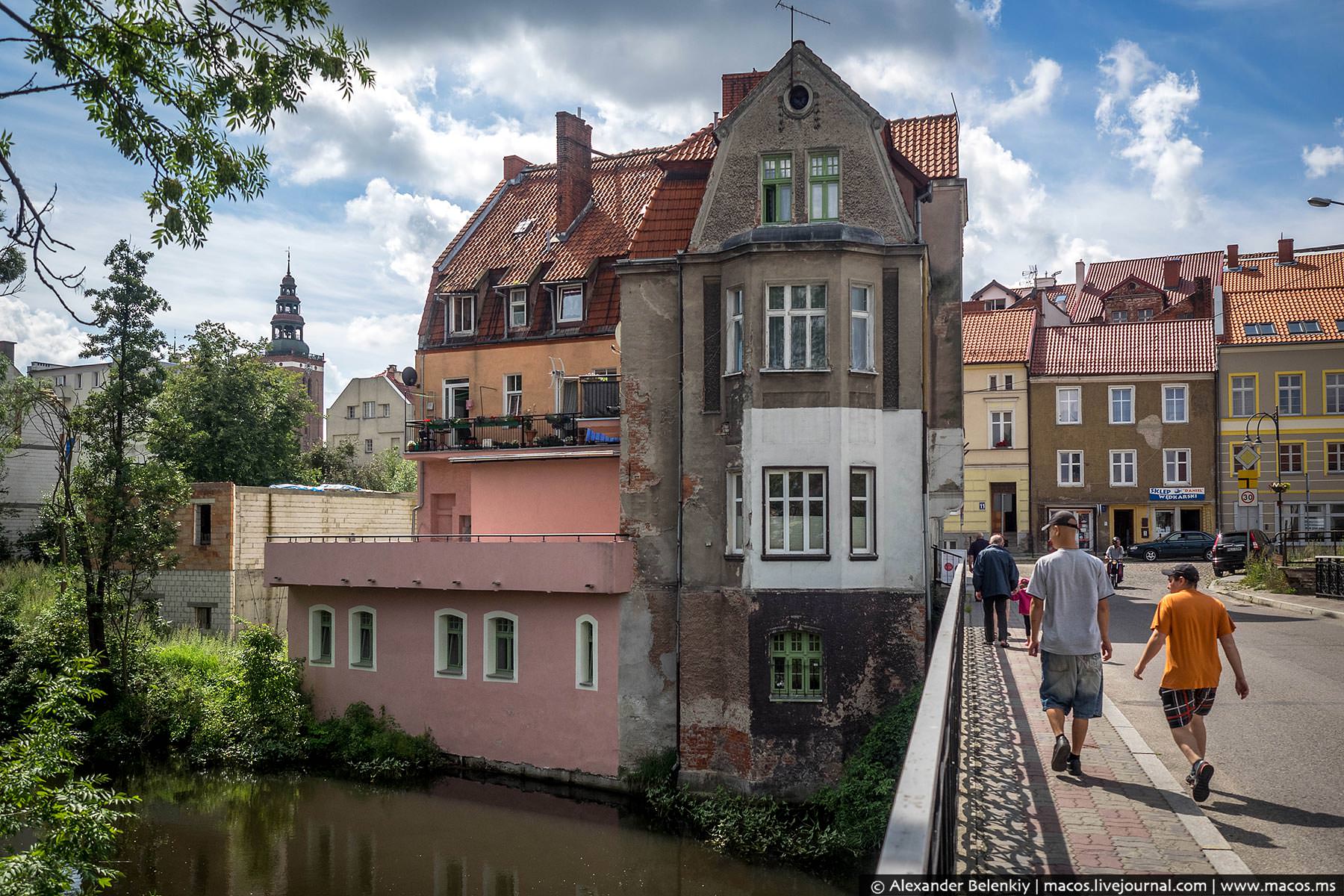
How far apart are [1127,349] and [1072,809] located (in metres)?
48.2

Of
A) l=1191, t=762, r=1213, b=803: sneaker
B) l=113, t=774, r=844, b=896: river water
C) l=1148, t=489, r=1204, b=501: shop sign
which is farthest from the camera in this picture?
l=1148, t=489, r=1204, b=501: shop sign

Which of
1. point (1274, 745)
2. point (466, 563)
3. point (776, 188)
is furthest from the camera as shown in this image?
point (466, 563)

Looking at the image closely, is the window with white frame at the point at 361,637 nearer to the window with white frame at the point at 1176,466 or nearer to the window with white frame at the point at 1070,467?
the window with white frame at the point at 1070,467

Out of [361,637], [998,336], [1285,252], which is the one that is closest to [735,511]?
[361,637]

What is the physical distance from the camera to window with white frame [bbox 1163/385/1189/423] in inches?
1934

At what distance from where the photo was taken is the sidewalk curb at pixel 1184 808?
5914mm

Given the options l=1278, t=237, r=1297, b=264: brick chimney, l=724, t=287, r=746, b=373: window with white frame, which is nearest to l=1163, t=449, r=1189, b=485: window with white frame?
l=1278, t=237, r=1297, b=264: brick chimney

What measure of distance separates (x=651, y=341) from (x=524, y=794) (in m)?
10.3

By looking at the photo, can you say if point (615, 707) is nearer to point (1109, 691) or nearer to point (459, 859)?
point (459, 859)

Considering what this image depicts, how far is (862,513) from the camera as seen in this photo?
816 inches

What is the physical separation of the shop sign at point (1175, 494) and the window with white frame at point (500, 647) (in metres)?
36.0

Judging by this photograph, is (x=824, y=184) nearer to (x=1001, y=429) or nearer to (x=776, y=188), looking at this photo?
(x=776, y=188)

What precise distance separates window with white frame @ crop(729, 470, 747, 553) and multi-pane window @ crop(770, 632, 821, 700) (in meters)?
1.89

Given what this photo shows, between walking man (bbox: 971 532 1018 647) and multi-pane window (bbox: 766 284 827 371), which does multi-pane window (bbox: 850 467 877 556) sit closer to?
multi-pane window (bbox: 766 284 827 371)
